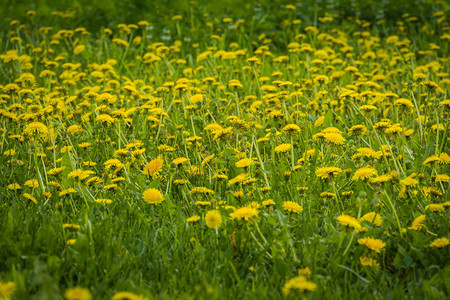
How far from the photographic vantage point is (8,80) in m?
4.34

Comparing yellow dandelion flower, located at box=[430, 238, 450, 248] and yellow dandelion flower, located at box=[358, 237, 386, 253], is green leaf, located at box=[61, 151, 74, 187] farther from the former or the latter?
yellow dandelion flower, located at box=[430, 238, 450, 248]

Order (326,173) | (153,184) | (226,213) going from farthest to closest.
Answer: (153,184)
(326,173)
(226,213)

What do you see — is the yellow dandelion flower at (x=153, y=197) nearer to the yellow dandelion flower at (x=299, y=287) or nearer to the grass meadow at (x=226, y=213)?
the grass meadow at (x=226, y=213)

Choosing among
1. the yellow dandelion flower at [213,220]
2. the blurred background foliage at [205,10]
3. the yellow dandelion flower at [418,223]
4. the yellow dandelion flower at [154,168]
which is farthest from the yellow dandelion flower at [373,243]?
the blurred background foliage at [205,10]

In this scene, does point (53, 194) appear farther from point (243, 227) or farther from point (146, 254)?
point (243, 227)

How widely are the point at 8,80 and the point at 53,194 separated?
96.0 inches

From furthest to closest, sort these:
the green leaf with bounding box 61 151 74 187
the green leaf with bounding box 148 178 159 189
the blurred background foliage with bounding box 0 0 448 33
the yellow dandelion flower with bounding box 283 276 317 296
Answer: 1. the blurred background foliage with bounding box 0 0 448 33
2. the green leaf with bounding box 61 151 74 187
3. the green leaf with bounding box 148 178 159 189
4. the yellow dandelion flower with bounding box 283 276 317 296

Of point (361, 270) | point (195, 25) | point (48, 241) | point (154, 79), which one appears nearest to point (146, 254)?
point (48, 241)

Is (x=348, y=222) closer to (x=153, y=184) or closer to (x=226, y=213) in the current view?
(x=226, y=213)

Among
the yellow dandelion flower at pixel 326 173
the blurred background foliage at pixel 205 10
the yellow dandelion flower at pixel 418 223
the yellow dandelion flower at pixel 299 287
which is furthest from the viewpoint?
the blurred background foliage at pixel 205 10

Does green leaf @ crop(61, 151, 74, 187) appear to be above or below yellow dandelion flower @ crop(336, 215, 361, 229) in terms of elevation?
below

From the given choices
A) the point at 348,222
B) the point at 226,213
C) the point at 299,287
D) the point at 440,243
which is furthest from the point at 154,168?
the point at 440,243

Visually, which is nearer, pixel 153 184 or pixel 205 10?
pixel 153 184

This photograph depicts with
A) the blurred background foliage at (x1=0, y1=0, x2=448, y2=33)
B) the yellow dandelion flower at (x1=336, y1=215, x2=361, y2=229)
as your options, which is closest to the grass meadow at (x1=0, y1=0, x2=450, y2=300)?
the yellow dandelion flower at (x1=336, y1=215, x2=361, y2=229)
